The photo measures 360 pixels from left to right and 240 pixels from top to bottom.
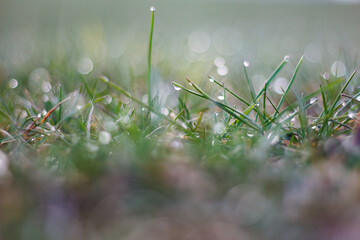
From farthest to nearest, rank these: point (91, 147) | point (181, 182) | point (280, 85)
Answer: point (280, 85) < point (91, 147) < point (181, 182)

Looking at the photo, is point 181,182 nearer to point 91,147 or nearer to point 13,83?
point 91,147

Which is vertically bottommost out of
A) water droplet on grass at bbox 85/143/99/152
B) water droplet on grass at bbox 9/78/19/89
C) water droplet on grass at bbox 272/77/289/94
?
water droplet on grass at bbox 9/78/19/89

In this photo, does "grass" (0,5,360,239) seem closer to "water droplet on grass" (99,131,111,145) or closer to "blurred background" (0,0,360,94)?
"water droplet on grass" (99,131,111,145)

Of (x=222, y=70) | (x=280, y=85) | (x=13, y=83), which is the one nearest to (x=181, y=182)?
(x=280, y=85)

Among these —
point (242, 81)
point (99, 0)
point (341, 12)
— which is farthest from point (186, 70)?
point (99, 0)

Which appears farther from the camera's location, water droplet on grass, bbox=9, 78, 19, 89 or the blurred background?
the blurred background

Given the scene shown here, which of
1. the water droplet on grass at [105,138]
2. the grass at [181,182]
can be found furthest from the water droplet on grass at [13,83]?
the water droplet on grass at [105,138]

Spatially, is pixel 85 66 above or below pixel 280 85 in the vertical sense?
below

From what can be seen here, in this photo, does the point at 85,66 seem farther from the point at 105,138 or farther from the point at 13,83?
the point at 105,138

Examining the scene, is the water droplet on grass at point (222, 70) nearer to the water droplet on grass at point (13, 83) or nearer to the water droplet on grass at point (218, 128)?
the water droplet on grass at point (218, 128)

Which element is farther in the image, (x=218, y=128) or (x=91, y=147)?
(x=218, y=128)

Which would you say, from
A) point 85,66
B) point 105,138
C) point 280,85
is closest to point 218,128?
point 105,138

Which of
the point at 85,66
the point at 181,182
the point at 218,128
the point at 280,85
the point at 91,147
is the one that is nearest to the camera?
the point at 181,182

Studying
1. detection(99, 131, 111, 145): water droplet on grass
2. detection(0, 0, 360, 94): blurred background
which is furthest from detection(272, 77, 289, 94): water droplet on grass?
detection(99, 131, 111, 145): water droplet on grass
